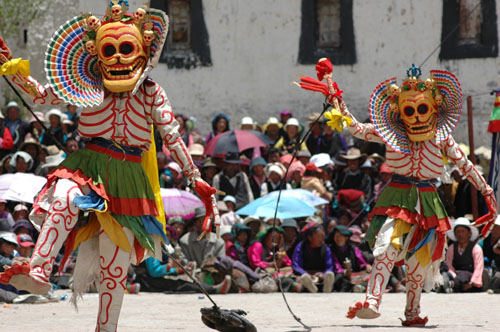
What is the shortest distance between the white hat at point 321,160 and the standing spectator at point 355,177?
0.82 ft

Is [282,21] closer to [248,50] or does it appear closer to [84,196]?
[248,50]

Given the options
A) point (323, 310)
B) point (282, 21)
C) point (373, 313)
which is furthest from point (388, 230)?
point (282, 21)

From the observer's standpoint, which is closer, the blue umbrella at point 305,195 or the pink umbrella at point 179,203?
the pink umbrella at point 179,203

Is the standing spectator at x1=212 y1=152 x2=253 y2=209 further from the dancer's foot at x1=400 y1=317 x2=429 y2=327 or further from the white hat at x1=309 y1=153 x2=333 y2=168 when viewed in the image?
the dancer's foot at x1=400 y1=317 x2=429 y2=327

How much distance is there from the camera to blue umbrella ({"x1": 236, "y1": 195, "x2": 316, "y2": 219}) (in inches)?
548

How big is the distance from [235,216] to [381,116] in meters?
5.44

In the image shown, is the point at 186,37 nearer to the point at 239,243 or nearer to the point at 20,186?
the point at 20,186

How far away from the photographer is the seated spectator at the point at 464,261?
13.2 meters

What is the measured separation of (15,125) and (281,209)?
4911 millimetres

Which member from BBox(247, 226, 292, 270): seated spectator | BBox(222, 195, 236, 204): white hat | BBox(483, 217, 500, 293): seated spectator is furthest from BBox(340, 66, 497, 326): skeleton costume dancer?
BBox(222, 195, 236, 204): white hat

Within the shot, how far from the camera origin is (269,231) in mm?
13555

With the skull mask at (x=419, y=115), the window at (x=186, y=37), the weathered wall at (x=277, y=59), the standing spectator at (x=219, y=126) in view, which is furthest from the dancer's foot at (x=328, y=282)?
the window at (x=186, y=37)

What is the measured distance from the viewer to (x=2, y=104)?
2081 centimetres

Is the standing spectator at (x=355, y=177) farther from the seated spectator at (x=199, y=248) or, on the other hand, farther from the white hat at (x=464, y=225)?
the seated spectator at (x=199, y=248)
